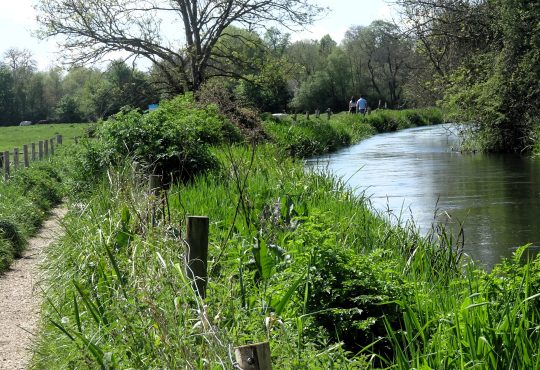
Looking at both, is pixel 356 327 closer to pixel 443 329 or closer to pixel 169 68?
pixel 443 329

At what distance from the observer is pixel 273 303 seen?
6.24 meters

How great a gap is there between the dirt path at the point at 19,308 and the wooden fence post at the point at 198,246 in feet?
4.10

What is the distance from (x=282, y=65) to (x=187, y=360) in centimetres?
3363

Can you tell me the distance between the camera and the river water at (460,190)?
1373 cm

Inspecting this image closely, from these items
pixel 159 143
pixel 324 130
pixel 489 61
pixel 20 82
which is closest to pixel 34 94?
pixel 20 82

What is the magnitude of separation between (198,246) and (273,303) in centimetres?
68

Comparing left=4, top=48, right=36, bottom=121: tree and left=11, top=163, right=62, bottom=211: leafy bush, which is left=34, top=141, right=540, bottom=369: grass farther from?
left=4, top=48, right=36, bottom=121: tree

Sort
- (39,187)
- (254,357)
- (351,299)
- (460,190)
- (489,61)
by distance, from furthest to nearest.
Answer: (489,61), (460,190), (39,187), (351,299), (254,357)

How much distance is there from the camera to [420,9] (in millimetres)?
31312

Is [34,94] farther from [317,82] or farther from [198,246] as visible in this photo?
[198,246]

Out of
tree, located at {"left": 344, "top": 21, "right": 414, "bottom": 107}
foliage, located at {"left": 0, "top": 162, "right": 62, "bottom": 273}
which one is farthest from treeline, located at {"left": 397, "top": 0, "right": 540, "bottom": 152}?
tree, located at {"left": 344, "top": 21, "right": 414, "bottom": 107}

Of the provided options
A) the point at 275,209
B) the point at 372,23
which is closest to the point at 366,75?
the point at 372,23

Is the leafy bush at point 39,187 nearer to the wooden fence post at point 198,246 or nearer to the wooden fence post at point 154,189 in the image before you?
the wooden fence post at point 154,189

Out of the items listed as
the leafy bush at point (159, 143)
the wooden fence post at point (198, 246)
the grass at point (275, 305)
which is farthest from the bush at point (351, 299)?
the leafy bush at point (159, 143)
